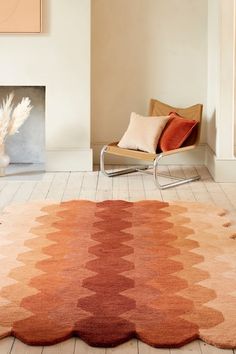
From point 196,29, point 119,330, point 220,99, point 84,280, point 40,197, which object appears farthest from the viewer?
point 196,29

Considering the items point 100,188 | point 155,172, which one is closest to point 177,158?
point 155,172

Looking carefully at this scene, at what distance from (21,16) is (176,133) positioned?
179cm

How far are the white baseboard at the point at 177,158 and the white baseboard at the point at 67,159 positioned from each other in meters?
0.40

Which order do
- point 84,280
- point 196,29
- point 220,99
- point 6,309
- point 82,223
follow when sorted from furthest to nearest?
point 196,29, point 220,99, point 82,223, point 84,280, point 6,309

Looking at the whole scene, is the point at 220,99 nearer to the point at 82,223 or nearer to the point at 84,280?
the point at 82,223

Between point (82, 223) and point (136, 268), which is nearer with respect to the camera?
point (136, 268)

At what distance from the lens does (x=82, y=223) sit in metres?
4.61

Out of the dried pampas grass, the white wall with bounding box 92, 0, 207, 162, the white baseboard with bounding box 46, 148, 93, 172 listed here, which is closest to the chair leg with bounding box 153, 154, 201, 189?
the white baseboard with bounding box 46, 148, 93, 172

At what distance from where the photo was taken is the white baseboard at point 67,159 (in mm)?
6613

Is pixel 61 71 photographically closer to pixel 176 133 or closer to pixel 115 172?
pixel 115 172

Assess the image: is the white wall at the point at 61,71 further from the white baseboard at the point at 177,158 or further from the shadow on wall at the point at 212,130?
the shadow on wall at the point at 212,130

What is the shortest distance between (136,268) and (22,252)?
0.70 m

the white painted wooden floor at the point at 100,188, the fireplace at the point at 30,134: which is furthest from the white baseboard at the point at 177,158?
the fireplace at the point at 30,134

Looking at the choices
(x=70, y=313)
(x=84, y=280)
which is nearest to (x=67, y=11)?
(x=84, y=280)
